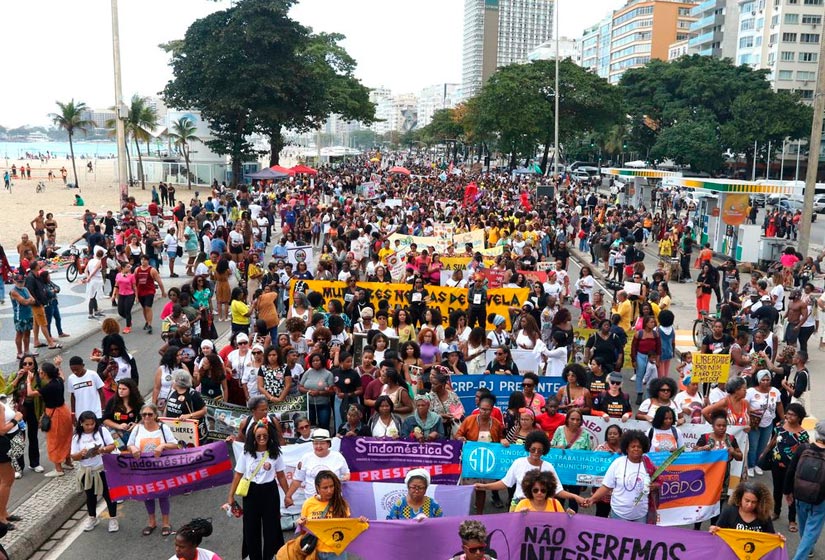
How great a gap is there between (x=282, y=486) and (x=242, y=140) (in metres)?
50.6

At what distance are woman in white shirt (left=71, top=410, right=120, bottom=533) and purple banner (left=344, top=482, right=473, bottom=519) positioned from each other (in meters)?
2.51

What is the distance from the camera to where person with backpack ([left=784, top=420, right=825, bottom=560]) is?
685cm

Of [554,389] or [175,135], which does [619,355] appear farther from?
[175,135]

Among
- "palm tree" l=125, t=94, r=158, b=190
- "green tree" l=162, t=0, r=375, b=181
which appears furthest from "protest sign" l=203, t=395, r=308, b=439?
"palm tree" l=125, t=94, r=158, b=190

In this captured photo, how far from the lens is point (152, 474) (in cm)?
786

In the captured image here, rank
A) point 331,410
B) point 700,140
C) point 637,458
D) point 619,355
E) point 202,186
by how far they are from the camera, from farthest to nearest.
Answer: point 700,140 → point 202,186 → point 619,355 → point 331,410 → point 637,458

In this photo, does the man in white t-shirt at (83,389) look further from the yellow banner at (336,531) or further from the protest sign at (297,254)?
the protest sign at (297,254)

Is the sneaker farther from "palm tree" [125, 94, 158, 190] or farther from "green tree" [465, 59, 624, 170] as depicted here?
"green tree" [465, 59, 624, 170]

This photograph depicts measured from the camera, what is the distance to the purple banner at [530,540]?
20.9 feet

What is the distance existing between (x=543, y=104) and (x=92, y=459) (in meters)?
57.2

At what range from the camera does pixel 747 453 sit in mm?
9086

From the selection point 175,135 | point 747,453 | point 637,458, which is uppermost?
point 175,135

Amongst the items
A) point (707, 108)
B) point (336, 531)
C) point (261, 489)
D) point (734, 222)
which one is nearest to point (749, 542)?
point (336, 531)

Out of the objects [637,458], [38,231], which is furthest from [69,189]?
[637,458]
